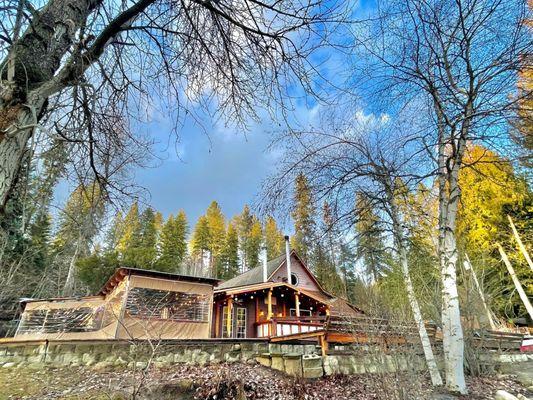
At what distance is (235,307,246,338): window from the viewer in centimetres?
1688

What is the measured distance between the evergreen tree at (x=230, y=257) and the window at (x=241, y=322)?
16569 mm

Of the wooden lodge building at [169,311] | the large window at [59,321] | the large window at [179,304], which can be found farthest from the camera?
the large window at [59,321]

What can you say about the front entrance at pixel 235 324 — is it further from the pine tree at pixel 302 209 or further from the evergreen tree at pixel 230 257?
the evergreen tree at pixel 230 257

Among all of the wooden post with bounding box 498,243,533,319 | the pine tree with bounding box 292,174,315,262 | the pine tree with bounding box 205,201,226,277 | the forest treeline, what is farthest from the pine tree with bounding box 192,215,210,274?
the pine tree with bounding box 292,174,315,262

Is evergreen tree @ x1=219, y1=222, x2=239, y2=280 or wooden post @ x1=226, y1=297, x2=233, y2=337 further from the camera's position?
evergreen tree @ x1=219, y1=222, x2=239, y2=280

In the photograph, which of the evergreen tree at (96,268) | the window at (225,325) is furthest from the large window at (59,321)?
the window at (225,325)

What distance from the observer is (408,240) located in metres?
7.37

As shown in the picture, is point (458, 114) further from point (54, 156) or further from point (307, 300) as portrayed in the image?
point (307, 300)

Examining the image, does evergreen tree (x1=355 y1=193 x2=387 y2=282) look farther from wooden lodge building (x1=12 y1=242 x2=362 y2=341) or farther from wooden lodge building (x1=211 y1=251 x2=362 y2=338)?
wooden lodge building (x1=211 y1=251 x2=362 y2=338)

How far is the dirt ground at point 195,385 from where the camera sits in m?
5.48

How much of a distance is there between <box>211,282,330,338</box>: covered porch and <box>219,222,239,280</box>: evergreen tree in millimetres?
15873

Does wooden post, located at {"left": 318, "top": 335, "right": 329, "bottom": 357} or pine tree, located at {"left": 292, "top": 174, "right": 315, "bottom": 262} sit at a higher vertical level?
pine tree, located at {"left": 292, "top": 174, "right": 315, "bottom": 262}

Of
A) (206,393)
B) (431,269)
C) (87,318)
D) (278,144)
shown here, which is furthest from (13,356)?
(431,269)

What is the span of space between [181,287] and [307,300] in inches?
333
